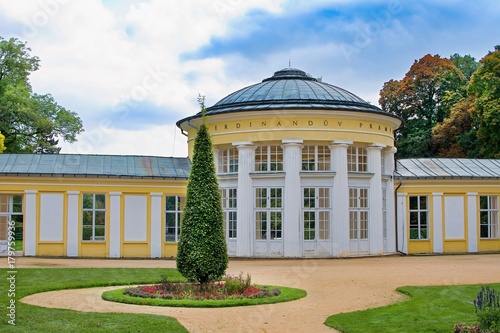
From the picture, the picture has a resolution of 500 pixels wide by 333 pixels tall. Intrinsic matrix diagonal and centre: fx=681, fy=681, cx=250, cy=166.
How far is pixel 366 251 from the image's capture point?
30.1 m

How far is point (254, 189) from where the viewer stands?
29.8m

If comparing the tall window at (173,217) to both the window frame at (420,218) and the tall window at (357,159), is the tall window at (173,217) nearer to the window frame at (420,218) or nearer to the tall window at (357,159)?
the tall window at (357,159)

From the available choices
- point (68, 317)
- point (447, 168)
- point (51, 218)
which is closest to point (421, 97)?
point (447, 168)

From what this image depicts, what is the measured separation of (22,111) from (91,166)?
16187 mm

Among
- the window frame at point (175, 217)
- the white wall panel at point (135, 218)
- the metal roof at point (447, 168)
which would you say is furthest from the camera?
the metal roof at point (447, 168)

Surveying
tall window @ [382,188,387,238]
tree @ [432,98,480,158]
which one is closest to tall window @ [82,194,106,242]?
tall window @ [382,188,387,238]

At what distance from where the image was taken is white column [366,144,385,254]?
30.3m

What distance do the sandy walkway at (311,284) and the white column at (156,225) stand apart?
2088 millimetres

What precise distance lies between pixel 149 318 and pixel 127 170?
18.9m

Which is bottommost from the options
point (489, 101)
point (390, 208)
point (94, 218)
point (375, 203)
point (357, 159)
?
point (94, 218)

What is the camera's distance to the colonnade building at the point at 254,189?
96.2 feet

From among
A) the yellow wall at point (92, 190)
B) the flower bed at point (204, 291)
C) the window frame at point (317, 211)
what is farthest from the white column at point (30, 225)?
the flower bed at point (204, 291)

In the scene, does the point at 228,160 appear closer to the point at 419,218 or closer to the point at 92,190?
the point at 92,190

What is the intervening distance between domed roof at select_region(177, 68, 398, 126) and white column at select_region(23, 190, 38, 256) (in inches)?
322
